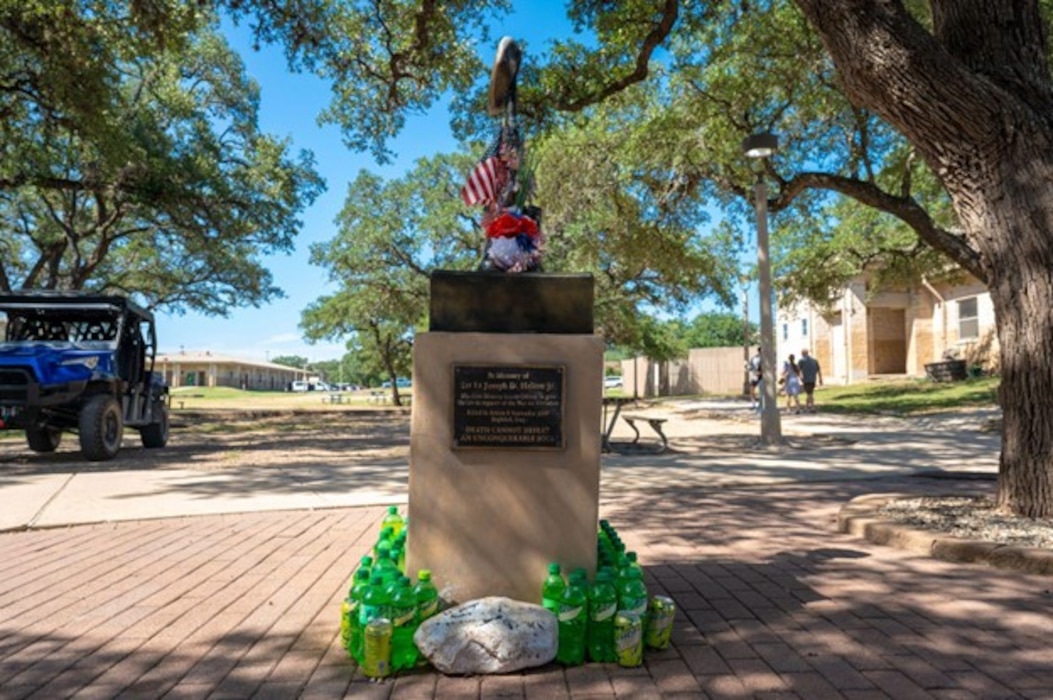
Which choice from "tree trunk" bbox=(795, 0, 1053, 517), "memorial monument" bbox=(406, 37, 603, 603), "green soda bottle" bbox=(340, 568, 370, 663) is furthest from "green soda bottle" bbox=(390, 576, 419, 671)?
"tree trunk" bbox=(795, 0, 1053, 517)

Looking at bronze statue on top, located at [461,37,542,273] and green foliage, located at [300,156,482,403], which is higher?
green foliage, located at [300,156,482,403]

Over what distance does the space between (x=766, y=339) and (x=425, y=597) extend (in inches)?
417

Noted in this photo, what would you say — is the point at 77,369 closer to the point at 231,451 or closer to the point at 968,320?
the point at 231,451

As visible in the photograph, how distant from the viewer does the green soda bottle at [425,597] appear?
3.33 meters

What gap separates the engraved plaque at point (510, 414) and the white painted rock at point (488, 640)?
81 centimetres

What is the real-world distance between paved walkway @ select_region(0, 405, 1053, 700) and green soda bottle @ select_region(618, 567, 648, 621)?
0.25 metres

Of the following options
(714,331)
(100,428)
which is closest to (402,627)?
(100,428)

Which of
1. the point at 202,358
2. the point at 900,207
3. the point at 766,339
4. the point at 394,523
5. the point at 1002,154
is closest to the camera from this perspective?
the point at 394,523

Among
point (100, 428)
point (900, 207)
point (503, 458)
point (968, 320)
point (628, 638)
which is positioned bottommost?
point (628, 638)

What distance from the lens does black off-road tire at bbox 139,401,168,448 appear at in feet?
43.8

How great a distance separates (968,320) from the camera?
29.6 m

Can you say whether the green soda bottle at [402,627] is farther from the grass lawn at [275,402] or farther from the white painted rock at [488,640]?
the grass lawn at [275,402]

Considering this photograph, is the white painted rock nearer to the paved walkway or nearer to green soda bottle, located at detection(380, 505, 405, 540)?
the paved walkway

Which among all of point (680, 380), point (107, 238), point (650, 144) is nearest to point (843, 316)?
point (680, 380)
